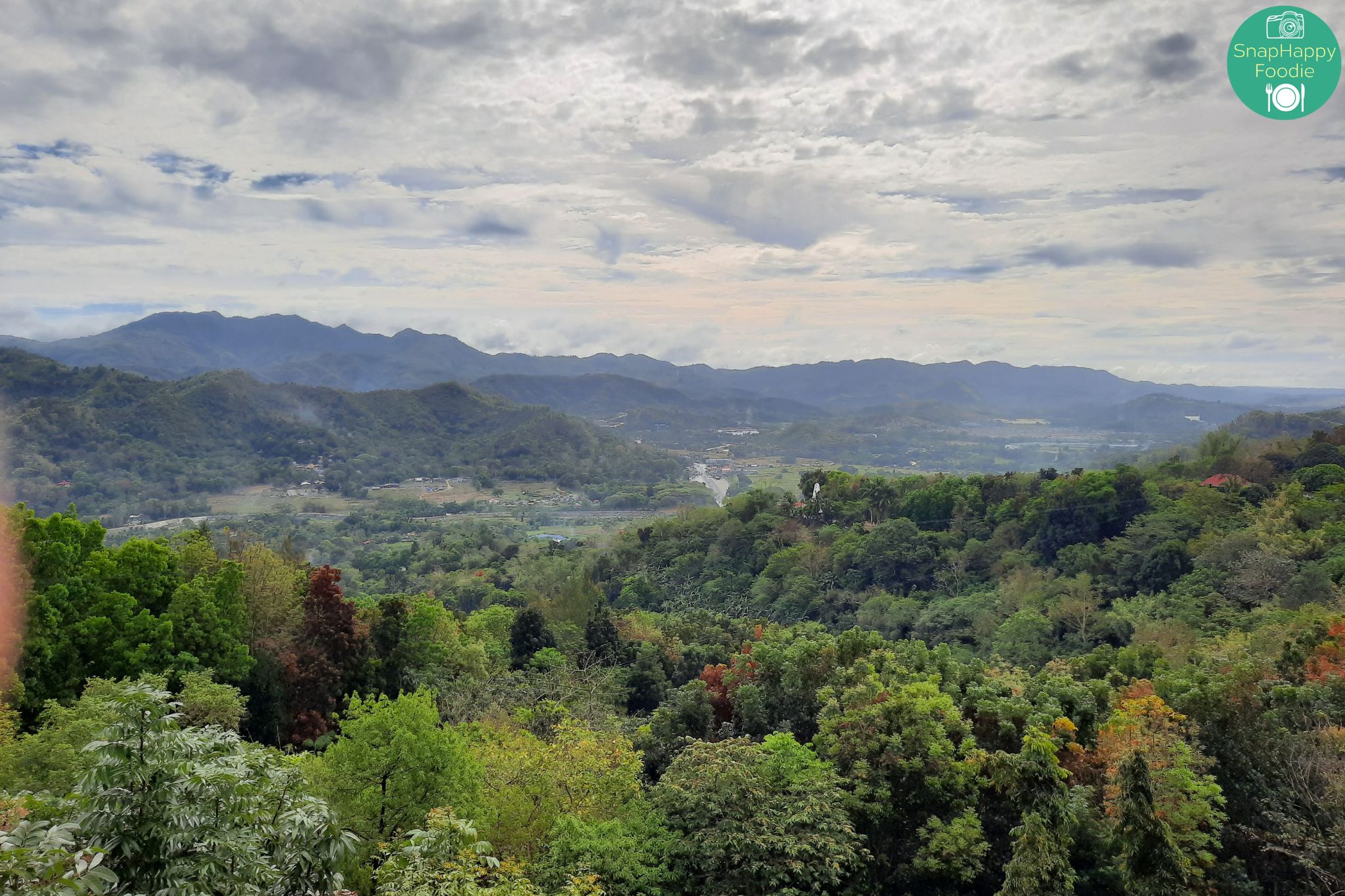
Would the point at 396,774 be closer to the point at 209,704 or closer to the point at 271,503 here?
the point at 209,704

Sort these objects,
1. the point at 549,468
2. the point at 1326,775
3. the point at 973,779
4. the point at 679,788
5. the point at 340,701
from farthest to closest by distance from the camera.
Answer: the point at 549,468 < the point at 340,701 < the point at 973,779 < the point at 679,788 < the point at 1326,775

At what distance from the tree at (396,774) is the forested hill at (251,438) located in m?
105

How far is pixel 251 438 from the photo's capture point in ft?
475

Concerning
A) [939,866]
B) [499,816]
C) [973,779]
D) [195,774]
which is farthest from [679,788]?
[195,774]

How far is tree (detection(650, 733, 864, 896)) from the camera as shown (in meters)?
13.9

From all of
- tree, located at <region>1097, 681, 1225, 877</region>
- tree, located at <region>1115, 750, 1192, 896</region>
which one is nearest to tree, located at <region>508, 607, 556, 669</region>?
tree, located at <region>1097, 681, 1225, 877</region>

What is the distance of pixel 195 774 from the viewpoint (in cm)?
611

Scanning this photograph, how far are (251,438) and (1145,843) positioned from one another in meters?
158

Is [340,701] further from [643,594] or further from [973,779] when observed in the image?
[643,594]

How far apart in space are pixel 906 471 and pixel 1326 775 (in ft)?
485

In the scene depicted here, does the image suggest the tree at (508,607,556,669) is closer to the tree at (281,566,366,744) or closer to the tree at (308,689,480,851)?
the tree at (281,566,366,744)

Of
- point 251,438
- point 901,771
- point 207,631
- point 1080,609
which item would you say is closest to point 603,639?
point 207,631

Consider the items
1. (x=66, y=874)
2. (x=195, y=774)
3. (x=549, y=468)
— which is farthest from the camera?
(x=549, y=468)

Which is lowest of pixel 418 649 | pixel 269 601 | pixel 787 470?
pixel 787 470
